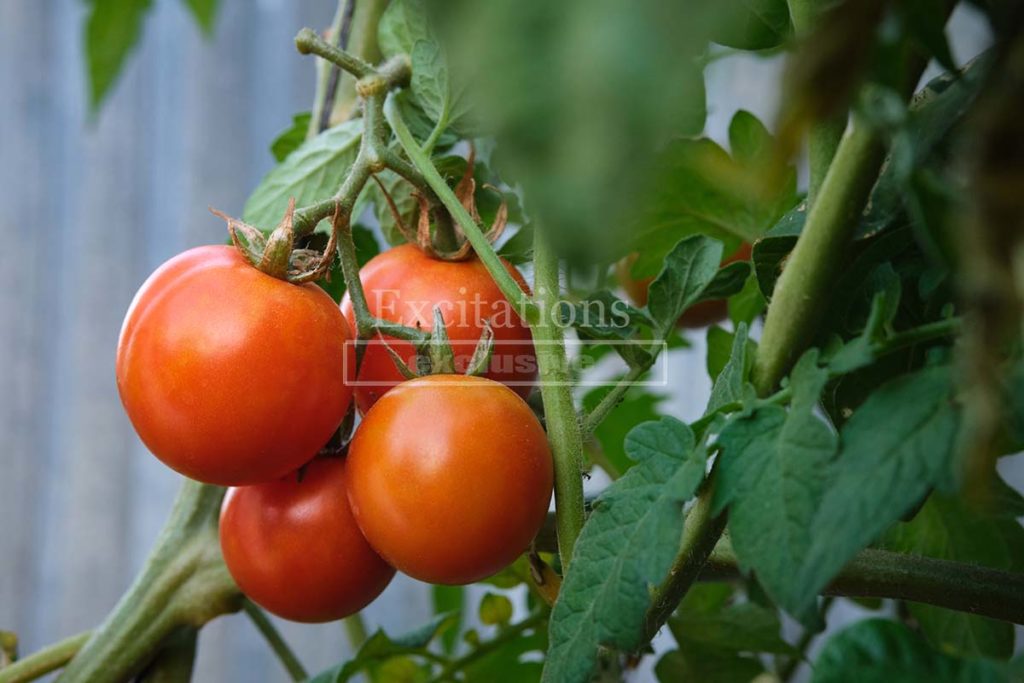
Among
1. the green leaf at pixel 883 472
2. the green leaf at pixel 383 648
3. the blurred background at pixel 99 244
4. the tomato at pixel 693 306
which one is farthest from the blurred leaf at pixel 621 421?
the blurred background at pixel 99 244

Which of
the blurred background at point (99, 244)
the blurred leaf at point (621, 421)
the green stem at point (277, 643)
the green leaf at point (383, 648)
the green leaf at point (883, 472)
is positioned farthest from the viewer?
the blurred background at point (99, 244)

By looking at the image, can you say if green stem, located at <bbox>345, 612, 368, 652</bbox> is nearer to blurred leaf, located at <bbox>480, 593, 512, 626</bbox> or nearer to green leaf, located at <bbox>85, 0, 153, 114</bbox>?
blurred leaf, located at <bbox>480, 593, 512, 626</bbox>

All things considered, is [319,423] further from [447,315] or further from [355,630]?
[355,630]

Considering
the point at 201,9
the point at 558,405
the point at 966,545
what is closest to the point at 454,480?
the point at 558,405

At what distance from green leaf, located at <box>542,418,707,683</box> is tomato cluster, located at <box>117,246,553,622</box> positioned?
0.05 meters

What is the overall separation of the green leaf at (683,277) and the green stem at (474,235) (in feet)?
0.17

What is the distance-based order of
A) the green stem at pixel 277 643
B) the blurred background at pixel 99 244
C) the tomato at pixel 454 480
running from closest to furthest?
the tomato at pixel 454 480 → the green stem at pixel 277 643 → the blurred background at pixel 99 244

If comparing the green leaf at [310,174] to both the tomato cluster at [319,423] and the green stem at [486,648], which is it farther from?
the green stem at [486,648]

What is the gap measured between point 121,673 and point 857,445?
1.24 feet

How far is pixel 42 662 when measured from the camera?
0.47m

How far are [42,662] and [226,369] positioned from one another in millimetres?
229

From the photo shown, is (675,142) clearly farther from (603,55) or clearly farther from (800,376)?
(603,55)

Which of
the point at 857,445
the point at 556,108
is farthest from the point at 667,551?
the point at 556,108

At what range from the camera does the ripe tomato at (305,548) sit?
385 mm
